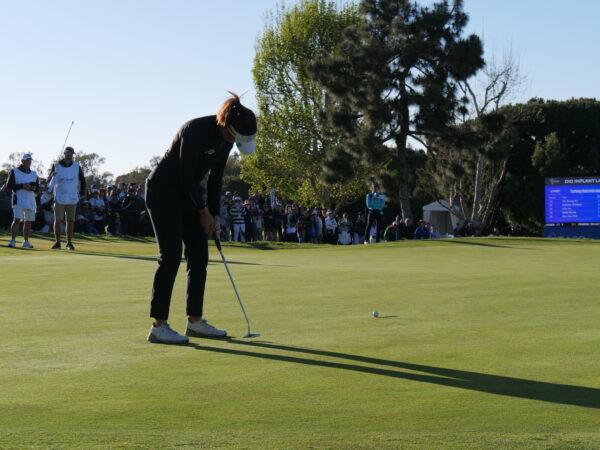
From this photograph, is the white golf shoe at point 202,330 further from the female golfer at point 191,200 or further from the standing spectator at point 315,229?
the standing spectator at point 315,229

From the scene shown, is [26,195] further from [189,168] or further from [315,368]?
[315,368]

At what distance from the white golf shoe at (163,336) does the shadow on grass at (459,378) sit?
1.72ft

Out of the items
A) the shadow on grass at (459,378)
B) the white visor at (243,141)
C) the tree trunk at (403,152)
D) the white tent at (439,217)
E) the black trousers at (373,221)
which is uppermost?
the tree trunk at (403,152)

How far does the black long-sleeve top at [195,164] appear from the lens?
780 centimetres

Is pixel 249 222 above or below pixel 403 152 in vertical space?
below

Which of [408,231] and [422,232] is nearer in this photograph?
[408,231]

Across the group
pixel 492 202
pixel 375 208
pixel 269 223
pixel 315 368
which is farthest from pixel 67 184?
pixel 492 202

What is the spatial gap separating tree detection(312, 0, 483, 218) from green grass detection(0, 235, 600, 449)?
3598cm

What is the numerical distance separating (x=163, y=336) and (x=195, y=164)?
4.56 ft

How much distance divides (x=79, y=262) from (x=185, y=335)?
10730mm

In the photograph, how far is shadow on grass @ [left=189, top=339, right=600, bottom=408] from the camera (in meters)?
5.44

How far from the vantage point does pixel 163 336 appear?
776cm

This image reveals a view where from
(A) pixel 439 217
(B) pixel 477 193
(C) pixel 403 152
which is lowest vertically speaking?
(A) pixel 439 217

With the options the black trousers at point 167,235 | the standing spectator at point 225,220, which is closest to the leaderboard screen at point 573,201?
the standing spectator at point 225,220
